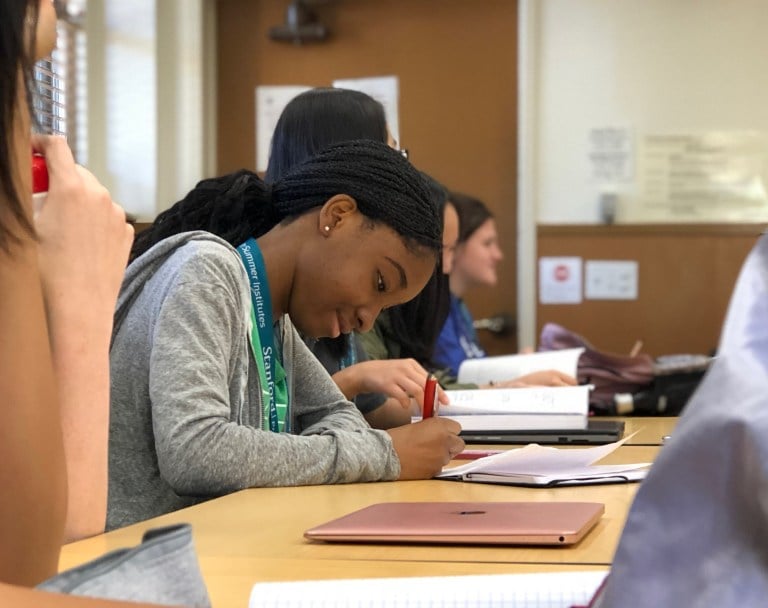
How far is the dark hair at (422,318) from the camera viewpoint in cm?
247

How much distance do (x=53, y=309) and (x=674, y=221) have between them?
3.98m

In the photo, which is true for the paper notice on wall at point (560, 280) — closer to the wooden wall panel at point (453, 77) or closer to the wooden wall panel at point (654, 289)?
the wooden wall panel at point (654, 289)

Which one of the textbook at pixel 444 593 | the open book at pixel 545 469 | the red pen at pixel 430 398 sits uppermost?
the textbook at pixel 444 593

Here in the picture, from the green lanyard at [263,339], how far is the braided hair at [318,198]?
0.42 ft

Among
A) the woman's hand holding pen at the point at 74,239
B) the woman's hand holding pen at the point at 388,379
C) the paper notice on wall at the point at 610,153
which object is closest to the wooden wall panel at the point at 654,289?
the paper notice on wall at the point at 610,153

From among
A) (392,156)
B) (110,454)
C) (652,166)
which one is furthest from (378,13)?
(110,454)

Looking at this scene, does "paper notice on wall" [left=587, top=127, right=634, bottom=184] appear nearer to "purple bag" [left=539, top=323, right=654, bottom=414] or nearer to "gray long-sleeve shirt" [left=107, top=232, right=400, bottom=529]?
"purple bag" [left=539, top=323, right=654, bottom=414]

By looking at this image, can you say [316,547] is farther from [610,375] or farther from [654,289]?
[654,289]

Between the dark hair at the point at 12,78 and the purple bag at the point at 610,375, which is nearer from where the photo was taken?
the dark hair at the point at 12,78

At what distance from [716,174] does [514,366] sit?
199 centimetres

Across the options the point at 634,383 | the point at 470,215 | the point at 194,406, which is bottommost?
the point at 634,383

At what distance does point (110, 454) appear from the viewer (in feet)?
4.75

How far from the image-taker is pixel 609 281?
4582mm

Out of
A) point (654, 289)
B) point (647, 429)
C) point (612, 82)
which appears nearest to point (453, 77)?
point (612, 82)
